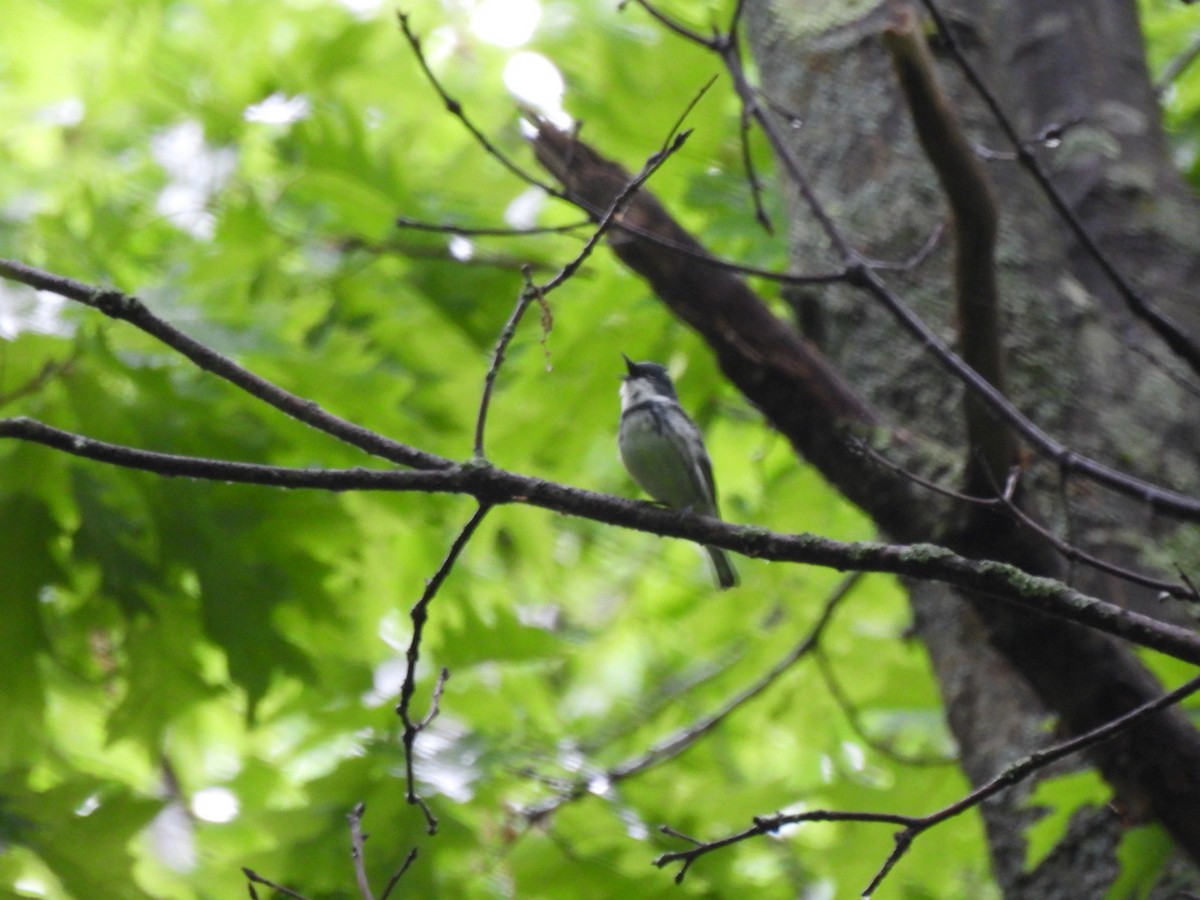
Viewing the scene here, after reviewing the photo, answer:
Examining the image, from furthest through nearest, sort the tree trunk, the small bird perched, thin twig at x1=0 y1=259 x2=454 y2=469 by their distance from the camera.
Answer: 1. the small bird perched
2. the tree trunk
3. thin twig at x1=0 y1=259 x2=454 y2=469

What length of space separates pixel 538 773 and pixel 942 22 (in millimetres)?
2402

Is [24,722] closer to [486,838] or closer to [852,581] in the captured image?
[486,838]

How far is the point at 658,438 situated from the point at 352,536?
1.14 metres

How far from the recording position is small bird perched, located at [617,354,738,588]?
4207 millimetres

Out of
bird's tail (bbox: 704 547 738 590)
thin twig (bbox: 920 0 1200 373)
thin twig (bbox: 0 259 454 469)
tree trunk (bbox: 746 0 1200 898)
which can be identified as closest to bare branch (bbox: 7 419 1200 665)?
thin twig (bbox: 0 259 454 469)

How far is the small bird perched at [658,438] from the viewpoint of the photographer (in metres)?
4.21

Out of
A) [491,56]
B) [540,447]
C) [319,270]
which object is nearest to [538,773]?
[540,447]

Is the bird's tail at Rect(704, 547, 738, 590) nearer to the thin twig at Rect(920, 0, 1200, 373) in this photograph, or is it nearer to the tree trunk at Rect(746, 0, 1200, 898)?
the tree trunk at Rect(746, 0, 1200, 898)

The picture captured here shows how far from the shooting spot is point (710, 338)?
2.95 meters

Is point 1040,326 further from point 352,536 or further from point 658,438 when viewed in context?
point 352,536

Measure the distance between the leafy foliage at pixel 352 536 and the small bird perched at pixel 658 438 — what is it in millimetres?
142

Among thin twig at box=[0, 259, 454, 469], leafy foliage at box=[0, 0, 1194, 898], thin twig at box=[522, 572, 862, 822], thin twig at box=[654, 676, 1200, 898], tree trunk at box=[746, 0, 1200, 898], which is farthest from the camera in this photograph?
thin twig at box=[522, 572, 862, 822]

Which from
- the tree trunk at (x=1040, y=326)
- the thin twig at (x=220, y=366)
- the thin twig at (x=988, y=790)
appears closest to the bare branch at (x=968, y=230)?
the tree trunk at (x=1040, y=326)

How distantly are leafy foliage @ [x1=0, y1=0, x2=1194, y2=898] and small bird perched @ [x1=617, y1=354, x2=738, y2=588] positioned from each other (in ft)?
0.47
